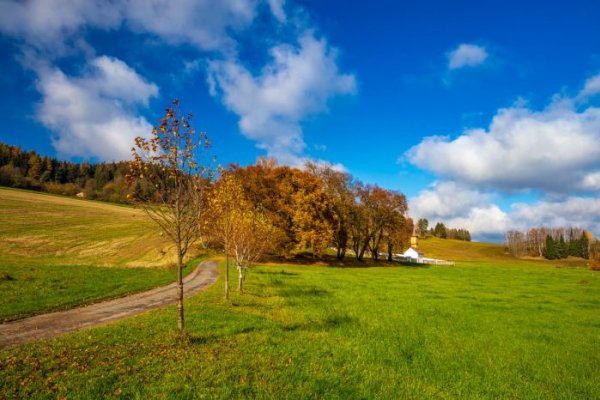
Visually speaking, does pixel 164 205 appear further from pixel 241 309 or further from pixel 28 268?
pixel 28 268

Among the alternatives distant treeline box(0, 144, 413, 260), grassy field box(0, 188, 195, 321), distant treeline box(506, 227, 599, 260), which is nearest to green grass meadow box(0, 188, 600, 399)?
grassy field box(0, 188, 195, 321)

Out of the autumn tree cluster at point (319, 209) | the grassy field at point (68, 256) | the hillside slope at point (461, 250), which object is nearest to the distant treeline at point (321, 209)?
the autumn tree cluster at point (319, 209)

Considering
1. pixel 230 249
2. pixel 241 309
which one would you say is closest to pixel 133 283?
pixel 230 249

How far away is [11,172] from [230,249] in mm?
142323

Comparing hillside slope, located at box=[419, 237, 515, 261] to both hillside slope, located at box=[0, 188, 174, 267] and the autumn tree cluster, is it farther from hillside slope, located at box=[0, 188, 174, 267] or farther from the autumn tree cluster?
hillside slope, located at box=[0, 188, 174, 267]

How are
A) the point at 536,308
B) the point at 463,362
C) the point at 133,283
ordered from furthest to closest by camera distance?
the point at 133,283, the point at 536,308, the point at 463,362

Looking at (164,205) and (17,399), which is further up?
(164,205)

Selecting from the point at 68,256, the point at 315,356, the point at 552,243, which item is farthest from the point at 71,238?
the point at 552,243

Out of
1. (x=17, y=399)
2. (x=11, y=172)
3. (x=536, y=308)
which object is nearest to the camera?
(x=17, y=399)

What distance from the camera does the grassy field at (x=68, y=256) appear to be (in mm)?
21484

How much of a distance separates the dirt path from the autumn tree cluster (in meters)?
22.7

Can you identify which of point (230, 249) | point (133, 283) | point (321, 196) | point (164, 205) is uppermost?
point (321, 196)

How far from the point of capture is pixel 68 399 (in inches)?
314

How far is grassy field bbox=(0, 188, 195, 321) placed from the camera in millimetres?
21484
